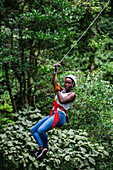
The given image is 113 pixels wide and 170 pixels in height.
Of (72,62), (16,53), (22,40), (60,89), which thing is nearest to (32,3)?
(22,40)

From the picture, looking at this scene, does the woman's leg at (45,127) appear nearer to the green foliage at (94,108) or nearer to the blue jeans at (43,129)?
the blue jeans at (43,129)

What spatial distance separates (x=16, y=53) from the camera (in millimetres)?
6016

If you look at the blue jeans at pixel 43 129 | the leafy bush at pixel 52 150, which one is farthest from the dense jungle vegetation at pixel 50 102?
the blue jeans at pixel 43 129

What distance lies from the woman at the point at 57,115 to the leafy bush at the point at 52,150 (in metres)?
2.40

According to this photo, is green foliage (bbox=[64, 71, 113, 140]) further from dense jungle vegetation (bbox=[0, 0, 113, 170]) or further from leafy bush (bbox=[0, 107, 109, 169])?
leafy bush (bbox=[0, 107, 109, 169])

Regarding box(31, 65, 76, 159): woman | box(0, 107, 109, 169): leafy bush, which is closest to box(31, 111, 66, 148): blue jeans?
box(31, 65, 76, 159): woman

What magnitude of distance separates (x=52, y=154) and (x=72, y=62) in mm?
2805

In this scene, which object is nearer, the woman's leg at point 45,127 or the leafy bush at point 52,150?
the woman's leg at point 45,127

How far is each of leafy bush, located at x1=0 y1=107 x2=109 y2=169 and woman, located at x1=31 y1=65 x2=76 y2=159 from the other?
240 cm

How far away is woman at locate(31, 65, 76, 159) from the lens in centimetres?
312

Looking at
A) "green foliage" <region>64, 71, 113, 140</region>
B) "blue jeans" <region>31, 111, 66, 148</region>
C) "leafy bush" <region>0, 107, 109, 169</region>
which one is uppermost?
"blue jeans" <region>31, 111, 66, 148</region>

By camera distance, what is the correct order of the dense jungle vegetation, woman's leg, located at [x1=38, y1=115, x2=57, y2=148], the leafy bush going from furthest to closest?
the dense jungle vegetation → the leafy bush → woman's leg, located at [x1=38, y1=115, x2=57, y2=148]

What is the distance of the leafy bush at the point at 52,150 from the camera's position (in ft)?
18.0

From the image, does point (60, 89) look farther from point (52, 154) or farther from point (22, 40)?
point (22, 40)
